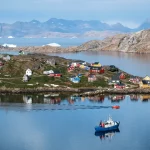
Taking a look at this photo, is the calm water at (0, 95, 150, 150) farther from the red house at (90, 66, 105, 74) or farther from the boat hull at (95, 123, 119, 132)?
the red house at (90, 66, 105, 74)

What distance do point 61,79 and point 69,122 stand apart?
128ft

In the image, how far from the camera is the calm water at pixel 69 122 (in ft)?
237

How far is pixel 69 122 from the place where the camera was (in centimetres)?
8688

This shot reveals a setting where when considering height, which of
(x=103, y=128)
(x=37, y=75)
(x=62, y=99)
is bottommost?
(x=103, y=128)

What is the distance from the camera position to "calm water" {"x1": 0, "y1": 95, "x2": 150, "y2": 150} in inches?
2847

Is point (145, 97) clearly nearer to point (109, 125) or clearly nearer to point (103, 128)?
point (109, 125)

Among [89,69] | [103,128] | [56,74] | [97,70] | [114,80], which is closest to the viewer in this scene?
[103,128]

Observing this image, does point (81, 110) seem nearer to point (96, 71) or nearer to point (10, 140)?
point (10, 140)

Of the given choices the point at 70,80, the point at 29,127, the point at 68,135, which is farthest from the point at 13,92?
the point at 68,135

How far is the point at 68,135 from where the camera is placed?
3036 inches

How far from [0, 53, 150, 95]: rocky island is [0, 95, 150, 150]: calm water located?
627 cm

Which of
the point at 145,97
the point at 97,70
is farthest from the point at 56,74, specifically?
the point at 145,97

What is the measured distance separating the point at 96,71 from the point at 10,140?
6388 cm

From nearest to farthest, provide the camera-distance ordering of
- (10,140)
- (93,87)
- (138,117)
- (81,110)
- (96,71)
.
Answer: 1. (10,140)
2. (138,117)
3. (81,110)
4. (93,87)
5. (96,71)
